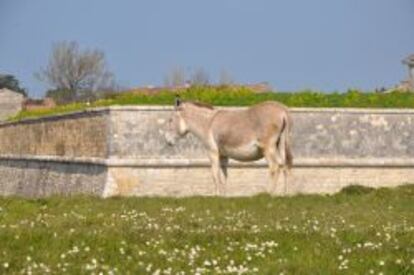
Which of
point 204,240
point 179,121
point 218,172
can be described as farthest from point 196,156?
point 204,240

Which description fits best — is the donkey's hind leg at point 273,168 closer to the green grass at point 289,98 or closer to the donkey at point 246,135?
the donkey at point 246,135

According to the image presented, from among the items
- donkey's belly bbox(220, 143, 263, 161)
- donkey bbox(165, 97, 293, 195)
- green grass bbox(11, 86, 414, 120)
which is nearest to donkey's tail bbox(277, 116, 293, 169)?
donkey bbox(165, 97, 293, 195)

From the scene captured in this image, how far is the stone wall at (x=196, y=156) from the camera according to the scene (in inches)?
1003

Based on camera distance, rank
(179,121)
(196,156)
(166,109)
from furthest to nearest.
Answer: (196,156) < (166,109) < (179,121)

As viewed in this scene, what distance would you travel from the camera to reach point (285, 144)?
21344mm

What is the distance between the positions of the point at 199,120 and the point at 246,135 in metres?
1.32

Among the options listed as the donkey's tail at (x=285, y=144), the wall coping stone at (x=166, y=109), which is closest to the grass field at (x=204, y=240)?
the donkey's tail at (x=285, y=144)

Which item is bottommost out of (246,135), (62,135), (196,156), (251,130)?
(196,156)

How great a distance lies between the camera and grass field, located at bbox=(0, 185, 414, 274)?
9555 millimetres

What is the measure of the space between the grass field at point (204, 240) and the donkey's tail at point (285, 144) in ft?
13.9

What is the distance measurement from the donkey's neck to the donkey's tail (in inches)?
68.4

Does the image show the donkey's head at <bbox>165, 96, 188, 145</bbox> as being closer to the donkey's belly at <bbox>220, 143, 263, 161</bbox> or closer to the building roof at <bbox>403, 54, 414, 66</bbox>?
the donkey's belly at <bbox>220, 143, 263, 161</bbox>

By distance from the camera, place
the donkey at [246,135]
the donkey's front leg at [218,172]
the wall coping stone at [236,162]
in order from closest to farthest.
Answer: the donkey at [246,135]
the donkey's front leg at [218,172]
the wall coping stone at [236,162]

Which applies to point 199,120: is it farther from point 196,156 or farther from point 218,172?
point 196,156
